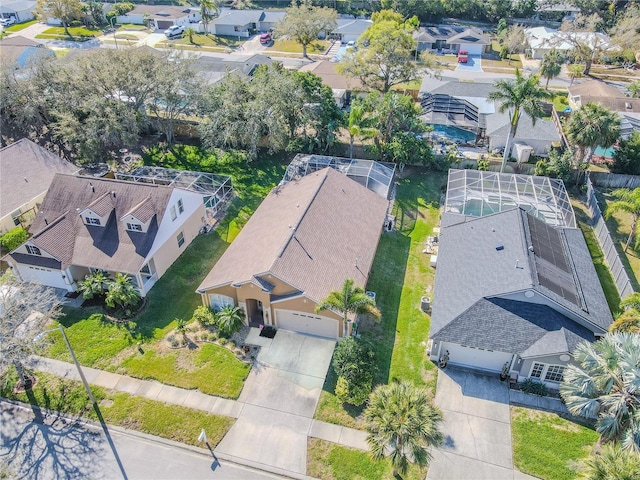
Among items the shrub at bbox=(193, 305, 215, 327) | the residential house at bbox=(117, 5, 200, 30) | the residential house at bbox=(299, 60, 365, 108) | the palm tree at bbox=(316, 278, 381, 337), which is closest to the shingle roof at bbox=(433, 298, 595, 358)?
the palm tree at bbox=(316, 278, 381, 337)

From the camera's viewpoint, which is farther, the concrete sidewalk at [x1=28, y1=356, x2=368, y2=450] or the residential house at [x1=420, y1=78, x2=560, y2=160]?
the residential house at [x1=420, y1=78, x2=560, y2=160]

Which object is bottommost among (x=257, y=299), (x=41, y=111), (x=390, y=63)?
(x=257, y=299)

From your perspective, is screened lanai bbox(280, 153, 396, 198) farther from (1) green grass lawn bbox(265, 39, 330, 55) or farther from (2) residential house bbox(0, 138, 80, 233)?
(1) green grass lawn bbox(265, 39, 330, 55)

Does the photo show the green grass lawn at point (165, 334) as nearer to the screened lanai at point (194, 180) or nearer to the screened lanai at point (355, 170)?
the screened lanai at point (194, 180)

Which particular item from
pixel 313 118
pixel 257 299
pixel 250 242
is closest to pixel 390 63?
pixel 313 118

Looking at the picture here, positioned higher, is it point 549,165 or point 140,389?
point 549,165

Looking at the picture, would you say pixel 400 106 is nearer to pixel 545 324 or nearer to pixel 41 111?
pixel 545 324

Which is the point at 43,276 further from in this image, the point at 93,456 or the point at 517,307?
the point at 517,307
